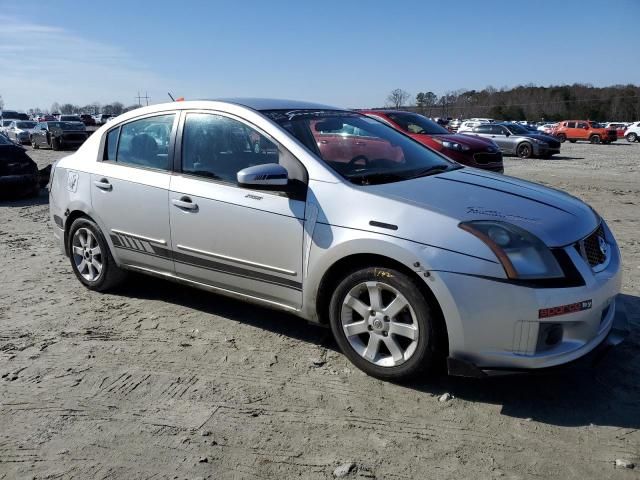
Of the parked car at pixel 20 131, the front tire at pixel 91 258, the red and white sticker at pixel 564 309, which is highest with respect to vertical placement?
the red and white sticker at pixel 564 309

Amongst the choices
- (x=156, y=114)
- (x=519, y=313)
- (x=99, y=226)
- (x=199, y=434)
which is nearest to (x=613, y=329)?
(x=519, y=313)

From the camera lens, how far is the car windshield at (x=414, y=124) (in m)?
12.0

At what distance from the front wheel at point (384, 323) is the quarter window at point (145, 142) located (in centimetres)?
189

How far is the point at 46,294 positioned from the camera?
17.3ft

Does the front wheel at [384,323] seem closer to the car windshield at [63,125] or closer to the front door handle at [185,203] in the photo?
the front door handle at [185,203]

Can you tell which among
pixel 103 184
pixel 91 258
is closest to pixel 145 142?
pixel 103 184

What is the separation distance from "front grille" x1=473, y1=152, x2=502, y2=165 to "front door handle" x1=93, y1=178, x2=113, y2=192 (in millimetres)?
8278

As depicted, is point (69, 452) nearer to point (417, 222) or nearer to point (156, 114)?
point (417, 222)

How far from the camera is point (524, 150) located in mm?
23719

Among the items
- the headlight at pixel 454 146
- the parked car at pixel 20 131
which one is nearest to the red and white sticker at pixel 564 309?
the headlight at pixel 454 146

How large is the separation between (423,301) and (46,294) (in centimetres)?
374

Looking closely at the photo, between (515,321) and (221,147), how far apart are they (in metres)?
2.37

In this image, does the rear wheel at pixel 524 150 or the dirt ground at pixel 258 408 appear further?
the rear wheel at pixel 524 150

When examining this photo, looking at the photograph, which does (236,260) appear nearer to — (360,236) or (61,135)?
(360,236)
